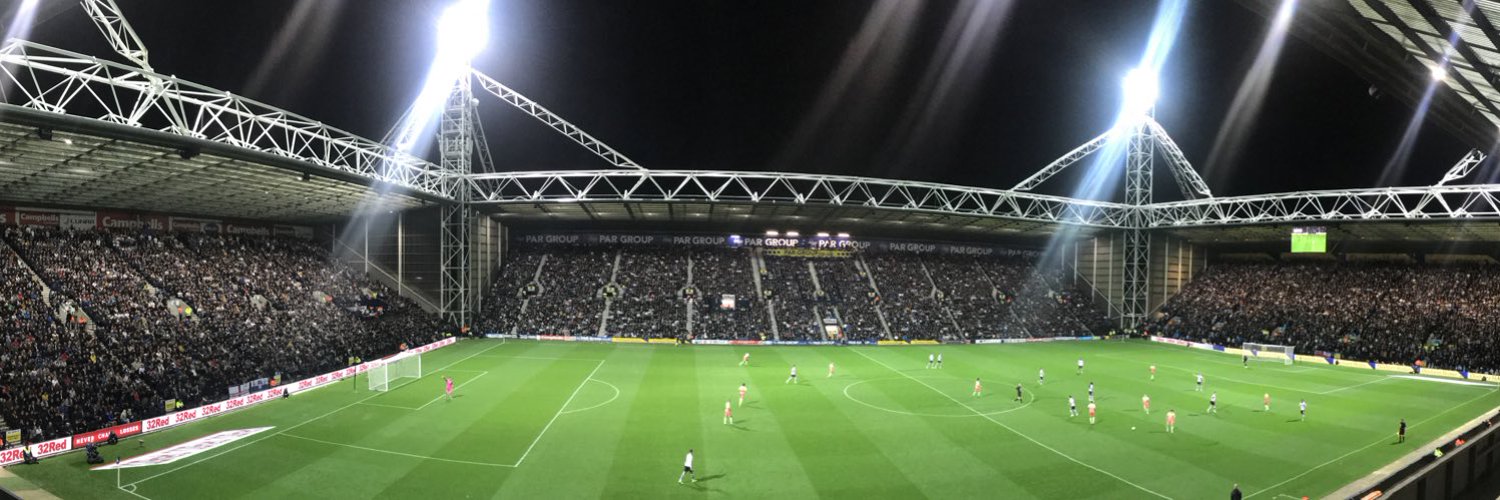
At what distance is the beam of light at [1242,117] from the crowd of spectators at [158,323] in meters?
41.0

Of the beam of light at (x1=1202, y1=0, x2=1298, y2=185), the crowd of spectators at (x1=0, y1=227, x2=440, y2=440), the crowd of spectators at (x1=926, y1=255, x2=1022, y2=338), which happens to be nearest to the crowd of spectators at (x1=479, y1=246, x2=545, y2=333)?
the crowd of spectators at (x1=0, y1=227, x2=440, y2=440)

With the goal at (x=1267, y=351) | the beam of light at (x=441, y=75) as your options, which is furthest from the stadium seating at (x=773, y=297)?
the goal at (x=1267, y=351)

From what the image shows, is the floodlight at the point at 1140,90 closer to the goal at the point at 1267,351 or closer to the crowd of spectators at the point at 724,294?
the goal at the point at 1267,351

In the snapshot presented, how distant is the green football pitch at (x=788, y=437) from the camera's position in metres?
16.8

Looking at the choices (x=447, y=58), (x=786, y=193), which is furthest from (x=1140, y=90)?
(x=447, y=58)

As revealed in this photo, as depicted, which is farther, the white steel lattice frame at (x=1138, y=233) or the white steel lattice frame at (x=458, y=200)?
the white steel lattice frame at (x=1138, y=233)

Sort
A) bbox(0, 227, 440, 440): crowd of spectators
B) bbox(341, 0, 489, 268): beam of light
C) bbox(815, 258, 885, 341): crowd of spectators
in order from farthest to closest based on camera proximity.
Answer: bbox(815, 258, 885, 341): crowd of spectators < bbox(341, 0, 489, 268): beam of light < bbox(0, 227, 440, 440): crowd of spectators

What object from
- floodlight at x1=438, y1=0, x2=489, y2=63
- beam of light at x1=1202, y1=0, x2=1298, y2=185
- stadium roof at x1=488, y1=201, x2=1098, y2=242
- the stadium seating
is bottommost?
the stadium seating

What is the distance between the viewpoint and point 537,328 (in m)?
48.2

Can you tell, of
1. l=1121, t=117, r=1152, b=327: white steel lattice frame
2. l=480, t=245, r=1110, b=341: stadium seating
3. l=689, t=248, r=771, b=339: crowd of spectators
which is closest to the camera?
l=689, t=248, r=771, b=339: crowd of spectators

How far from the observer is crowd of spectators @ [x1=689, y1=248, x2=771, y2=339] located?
4922cm

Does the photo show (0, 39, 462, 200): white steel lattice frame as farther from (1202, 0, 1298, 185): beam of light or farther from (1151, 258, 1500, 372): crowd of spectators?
(1151, 258, 1500, 372): crowd of spectators

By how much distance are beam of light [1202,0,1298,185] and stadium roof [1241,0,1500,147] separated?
11.5 metres

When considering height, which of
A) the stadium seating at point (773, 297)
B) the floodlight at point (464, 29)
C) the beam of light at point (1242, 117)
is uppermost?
the floodlight at point (464, 29)
